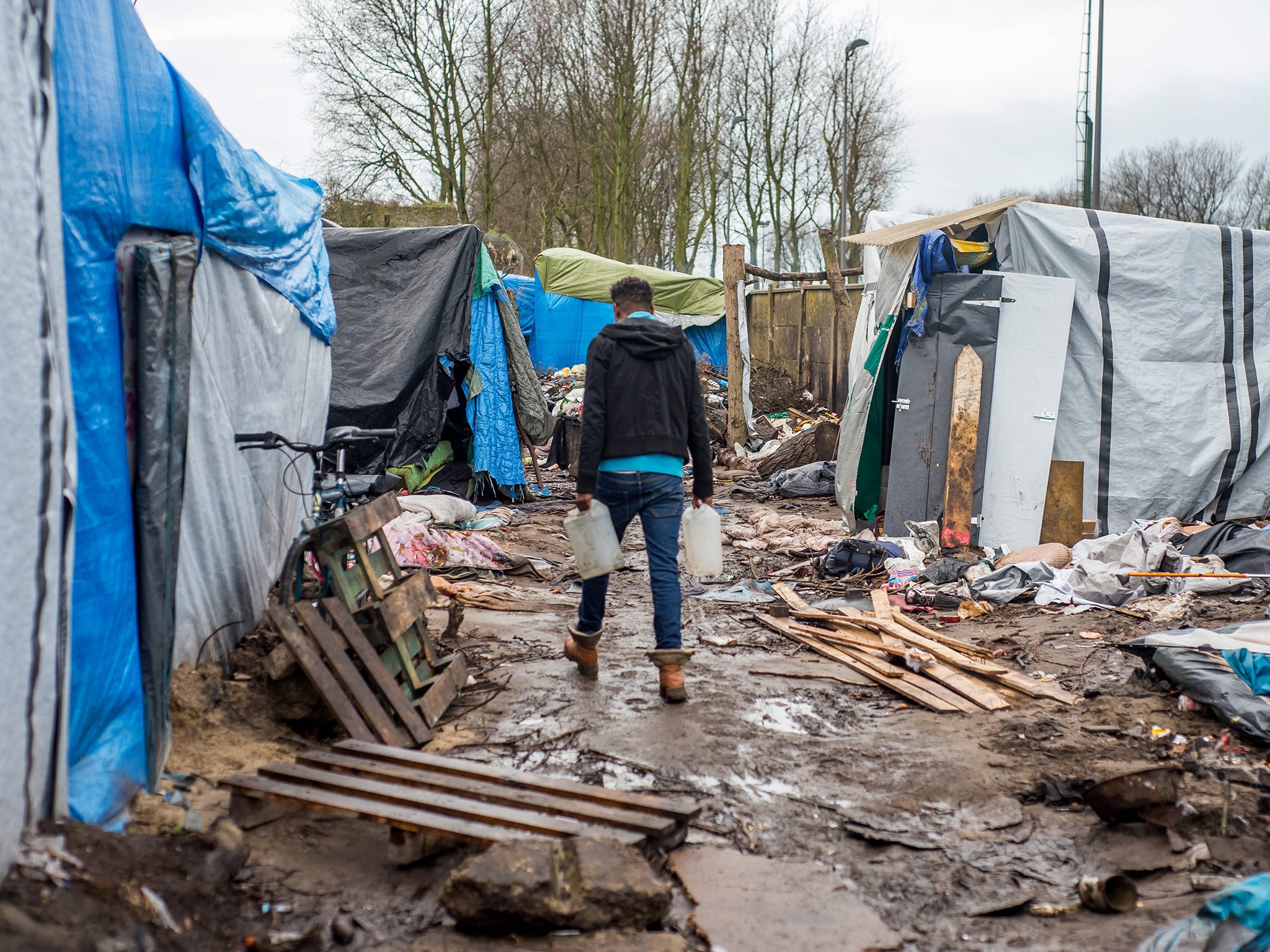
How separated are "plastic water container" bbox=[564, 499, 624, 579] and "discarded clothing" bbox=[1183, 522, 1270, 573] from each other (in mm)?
4775

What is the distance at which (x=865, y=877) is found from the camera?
129 inches

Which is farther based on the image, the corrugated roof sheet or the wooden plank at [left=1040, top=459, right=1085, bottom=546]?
the wooden plank at [left=1040, top=459, right=1085, bottom=546]

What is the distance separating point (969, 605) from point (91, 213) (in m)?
5.70

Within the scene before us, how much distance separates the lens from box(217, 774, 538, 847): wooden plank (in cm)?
310

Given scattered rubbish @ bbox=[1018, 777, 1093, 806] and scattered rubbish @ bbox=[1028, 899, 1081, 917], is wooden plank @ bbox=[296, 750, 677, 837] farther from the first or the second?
scattered rubbish @ bbox=[1018, 777, 1093, 806]

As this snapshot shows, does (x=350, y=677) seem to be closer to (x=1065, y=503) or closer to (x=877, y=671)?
(x=877, y=671)

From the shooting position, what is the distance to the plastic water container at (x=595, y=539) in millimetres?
4848

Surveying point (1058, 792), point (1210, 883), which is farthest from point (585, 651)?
point (1210, 883)

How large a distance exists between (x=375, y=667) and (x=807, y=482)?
7946mm

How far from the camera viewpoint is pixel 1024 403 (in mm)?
8180

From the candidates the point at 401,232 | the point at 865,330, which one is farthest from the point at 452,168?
the point at 865,330

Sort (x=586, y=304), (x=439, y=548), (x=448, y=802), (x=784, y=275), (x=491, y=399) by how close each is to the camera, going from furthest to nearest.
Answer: (x=586, y=304)
(x=784, y=275)
(x=491, y=399)
(x=439, y=548)
(x=448, y=802)

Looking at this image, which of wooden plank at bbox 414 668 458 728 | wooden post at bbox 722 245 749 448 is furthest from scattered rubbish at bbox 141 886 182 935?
wooden post at bbox 722 245 749 448

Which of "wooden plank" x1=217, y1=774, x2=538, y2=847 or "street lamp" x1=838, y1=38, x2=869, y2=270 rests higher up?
"street lamp" x1=838, y1=38, x2=869, y2=270
